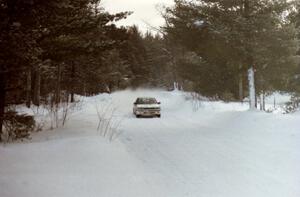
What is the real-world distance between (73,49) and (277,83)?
17.8m

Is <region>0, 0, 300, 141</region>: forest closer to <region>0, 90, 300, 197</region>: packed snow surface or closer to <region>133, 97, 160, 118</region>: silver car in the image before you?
<region>0, 90, 300, 197</region>: packed snow surface

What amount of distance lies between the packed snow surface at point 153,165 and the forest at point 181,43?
2.44 m

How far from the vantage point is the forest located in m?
9.94

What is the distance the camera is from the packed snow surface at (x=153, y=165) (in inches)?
301

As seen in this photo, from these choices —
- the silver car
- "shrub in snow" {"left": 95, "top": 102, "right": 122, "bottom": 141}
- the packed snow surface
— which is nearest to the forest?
the packed snow surface

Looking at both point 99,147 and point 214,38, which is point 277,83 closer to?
point 214,38

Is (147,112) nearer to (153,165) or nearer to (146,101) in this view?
(146,101)

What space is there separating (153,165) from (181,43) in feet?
50.3

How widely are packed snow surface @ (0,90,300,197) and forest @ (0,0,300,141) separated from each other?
8.00 ft

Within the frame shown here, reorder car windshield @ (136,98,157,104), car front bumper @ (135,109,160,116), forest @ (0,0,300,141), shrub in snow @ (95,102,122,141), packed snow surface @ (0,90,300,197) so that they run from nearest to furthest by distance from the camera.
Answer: packed snow surface @ (0,90,300,197), forest @ (0,0,300,141), shrub in snow @ (95,102,122,141), car front bumper @ (135,109,160,116), car windshield @ (136,98,157,104)

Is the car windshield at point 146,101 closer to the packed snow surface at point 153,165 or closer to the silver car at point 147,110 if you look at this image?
the silver car at point 147,110

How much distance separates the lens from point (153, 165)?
32.7 ft

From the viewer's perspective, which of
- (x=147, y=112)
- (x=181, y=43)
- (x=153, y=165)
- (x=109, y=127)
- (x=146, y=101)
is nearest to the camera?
(x=153, y=165)

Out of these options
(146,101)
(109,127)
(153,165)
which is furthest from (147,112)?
(153,165)
